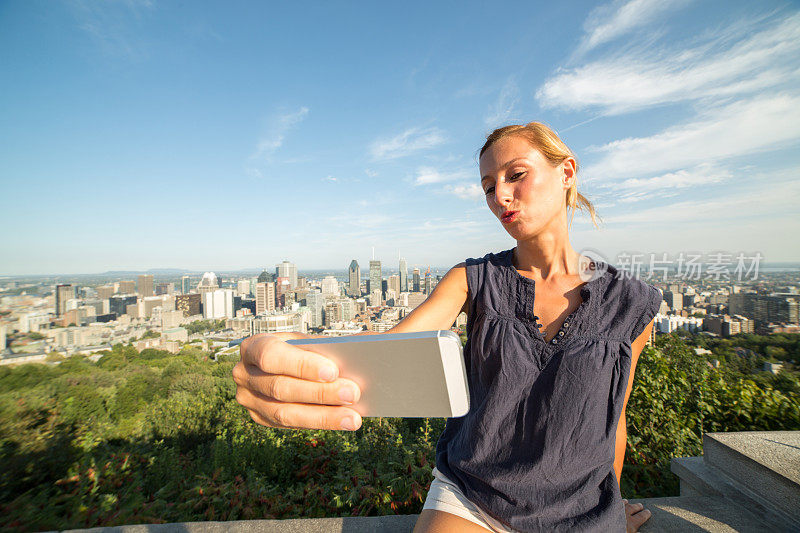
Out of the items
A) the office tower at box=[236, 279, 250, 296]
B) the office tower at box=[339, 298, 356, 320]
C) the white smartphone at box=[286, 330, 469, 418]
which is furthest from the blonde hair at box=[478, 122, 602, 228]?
the office tower at box=[236, 279, 250, 296]

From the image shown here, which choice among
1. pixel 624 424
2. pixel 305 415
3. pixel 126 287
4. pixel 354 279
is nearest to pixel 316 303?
pixel 354 279

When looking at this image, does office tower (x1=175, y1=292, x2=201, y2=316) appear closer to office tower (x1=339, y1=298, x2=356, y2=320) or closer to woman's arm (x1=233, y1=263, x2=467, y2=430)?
office tower (x1=339, y1=298, x2=356, y2=320)

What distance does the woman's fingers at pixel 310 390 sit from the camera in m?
0.69

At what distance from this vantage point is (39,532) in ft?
7.55

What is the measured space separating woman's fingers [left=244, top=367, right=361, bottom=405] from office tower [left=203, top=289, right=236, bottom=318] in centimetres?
3807

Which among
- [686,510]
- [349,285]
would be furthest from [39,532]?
[349,285]

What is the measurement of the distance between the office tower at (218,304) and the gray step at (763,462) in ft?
124

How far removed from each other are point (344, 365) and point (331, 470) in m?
3.14

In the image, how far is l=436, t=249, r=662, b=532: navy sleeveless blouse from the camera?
1.28 m

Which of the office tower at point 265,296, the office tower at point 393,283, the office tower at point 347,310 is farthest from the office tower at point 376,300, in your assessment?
the office tower at point 265,296

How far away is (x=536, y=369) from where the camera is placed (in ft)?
4.48

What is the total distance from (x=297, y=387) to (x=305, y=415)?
0.07 m

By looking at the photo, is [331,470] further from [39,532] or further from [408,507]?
[39,532]

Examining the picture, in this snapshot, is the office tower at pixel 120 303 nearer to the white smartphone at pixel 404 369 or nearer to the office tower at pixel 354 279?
the white smartphone at pixel 404 369
